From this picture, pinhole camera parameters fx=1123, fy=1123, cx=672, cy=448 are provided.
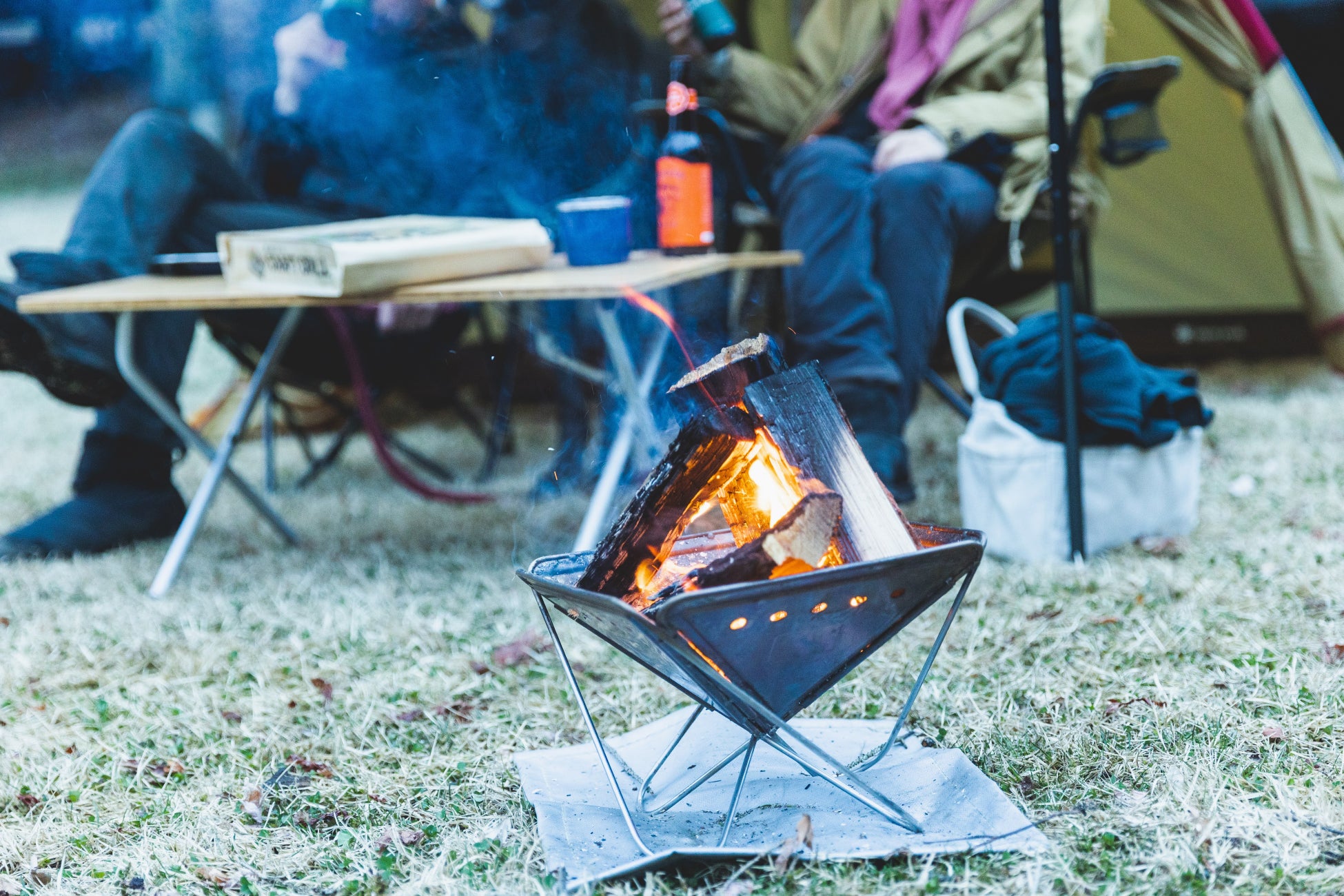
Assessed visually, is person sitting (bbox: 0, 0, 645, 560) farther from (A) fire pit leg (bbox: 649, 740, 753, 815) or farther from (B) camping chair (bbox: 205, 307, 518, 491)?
(A) fire pit leg (bbox: 649, 740, 753, 815)

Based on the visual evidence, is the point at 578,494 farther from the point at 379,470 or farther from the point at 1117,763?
the point at 1117,763

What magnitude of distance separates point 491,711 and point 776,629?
721 millimetres

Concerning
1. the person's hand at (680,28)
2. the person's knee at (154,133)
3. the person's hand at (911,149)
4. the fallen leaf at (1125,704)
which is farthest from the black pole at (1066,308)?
the person's knee at (154,133)

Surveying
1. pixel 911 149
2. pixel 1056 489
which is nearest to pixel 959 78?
pixel 911 149

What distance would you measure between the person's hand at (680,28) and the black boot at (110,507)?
5.18ft

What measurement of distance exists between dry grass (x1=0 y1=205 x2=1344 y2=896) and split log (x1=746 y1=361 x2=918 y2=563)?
1.09 ft

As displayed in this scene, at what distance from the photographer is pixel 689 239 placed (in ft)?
7.34

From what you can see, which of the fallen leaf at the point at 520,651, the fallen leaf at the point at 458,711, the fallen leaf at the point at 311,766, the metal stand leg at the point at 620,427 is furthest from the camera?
the metal stand leg at the point at 620,427

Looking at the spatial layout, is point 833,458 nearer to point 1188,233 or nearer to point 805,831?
point 805,831

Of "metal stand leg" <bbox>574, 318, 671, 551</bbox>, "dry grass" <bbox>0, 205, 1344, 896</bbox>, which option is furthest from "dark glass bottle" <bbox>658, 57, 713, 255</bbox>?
"dry grass" <bbox>0, 205, 1344, 896</bbox>

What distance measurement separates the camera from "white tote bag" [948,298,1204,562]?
2.15 metres

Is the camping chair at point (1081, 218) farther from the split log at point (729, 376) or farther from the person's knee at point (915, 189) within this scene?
the split log at point (729, 376)

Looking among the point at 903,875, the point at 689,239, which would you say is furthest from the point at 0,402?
the point at 903,875

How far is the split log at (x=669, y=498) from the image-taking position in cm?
117
